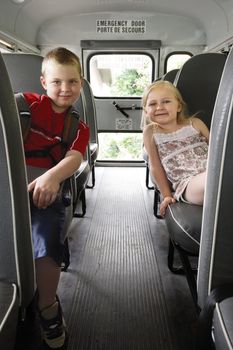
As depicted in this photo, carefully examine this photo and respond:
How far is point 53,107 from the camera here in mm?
1541

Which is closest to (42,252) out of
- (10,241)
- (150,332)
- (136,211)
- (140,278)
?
(10,241)

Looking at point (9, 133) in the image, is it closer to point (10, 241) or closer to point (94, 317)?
point (10, 241)

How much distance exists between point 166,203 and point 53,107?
0.80m

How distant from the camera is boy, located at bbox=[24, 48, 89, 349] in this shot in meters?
1.17

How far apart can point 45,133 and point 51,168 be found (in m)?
0.21

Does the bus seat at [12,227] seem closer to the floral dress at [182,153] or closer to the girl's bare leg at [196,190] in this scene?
the girl's bare leg at [196,190]

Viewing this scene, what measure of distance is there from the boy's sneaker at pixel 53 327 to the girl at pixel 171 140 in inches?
32.4

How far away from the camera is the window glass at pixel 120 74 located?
4562mm

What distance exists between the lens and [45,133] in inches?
57.5

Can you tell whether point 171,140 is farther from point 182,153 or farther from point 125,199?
point 125,199

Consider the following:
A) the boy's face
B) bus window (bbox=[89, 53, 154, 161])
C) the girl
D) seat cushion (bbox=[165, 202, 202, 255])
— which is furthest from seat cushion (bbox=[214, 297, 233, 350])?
bus window (bbox=[89, 53, 154, 161])

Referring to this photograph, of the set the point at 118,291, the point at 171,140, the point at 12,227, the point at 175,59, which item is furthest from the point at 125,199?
the point at 12,227

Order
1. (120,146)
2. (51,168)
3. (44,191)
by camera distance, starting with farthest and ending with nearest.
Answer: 1. (120,146)
2. (51,168)
3. (44,191)

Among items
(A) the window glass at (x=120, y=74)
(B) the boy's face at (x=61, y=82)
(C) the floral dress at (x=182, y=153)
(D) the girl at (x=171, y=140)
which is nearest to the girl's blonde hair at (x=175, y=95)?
(D) the girl at (x=171, y=140)
